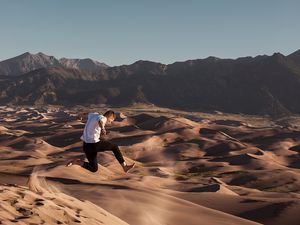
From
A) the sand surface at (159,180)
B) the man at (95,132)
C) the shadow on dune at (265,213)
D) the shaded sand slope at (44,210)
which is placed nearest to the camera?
the shaded sand slope at (44,210)

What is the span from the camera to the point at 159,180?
25.5 meters

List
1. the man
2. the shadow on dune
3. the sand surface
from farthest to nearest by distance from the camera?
the shadow on dune
the sand surface
the man

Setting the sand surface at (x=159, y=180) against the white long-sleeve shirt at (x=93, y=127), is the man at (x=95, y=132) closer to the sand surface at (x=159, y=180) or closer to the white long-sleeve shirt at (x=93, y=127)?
the white long-sleeve shirt at (x=93, y=127)

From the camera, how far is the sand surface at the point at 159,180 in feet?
30.4

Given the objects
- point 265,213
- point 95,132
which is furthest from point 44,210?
point 265,213

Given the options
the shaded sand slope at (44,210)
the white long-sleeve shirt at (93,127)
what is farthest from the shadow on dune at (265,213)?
the white long-sleeve shirt at (93,127)

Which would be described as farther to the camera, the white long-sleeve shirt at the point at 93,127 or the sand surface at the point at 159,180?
the sand surface at the point at 159,180

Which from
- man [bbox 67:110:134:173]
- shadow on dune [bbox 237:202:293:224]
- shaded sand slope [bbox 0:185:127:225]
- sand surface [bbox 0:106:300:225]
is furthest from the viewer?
shadow on dune [bbox 237:202:293:224]

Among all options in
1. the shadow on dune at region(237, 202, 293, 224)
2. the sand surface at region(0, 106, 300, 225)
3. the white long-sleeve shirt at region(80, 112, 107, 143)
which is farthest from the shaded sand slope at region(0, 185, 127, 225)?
the shadow on dune at region(237, 202, 293, 224)

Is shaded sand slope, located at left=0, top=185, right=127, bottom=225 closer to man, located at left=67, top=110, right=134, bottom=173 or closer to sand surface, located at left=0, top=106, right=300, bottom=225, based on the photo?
sand surface, located at left=0, top=106, right=300, bottom=225

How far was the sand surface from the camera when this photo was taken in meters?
9.27

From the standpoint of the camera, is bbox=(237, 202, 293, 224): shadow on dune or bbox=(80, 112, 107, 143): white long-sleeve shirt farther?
bbox=(237, 202, 293, 224): shadow on dune

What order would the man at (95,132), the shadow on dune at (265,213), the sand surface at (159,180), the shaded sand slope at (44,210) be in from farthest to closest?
the shadow on dune at (265,213)
the sand surface at (159,180)
the man at (95,132)
the shaded sand slope at (44,210)

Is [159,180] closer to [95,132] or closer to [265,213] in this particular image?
[265,213]
